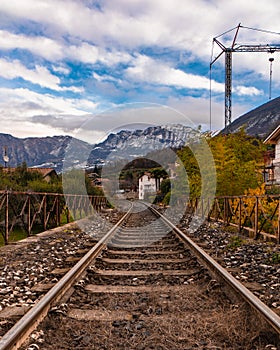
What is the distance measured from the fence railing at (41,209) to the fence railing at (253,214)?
4.84 m

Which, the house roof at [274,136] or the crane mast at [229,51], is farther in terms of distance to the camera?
the crane mast at [229,51]

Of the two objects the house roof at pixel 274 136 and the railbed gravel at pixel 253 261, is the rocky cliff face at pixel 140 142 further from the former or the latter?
the railbed gravel at pixel 253 261

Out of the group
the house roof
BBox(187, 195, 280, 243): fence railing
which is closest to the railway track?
BBox(187, 195, 280, 243): fence railing

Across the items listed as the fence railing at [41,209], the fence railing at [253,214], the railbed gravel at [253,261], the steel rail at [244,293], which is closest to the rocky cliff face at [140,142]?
the fence railing at [41,209]

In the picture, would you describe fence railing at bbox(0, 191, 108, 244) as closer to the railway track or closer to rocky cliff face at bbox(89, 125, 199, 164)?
rocky cliff face at bbox(89, 125, 199, 164)

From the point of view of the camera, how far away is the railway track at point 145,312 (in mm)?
2883

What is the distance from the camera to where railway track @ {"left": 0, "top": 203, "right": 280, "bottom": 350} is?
2.88 meters

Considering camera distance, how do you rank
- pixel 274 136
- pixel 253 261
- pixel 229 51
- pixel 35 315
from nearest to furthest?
1. pixel 35 315
2. pixel 253 261
3. pixel 274 136
4. pixel 229 51

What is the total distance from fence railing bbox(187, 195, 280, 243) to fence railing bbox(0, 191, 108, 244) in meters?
4.84

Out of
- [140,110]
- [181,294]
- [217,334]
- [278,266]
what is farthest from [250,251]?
[140,110]

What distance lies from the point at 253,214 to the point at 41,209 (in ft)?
18.5

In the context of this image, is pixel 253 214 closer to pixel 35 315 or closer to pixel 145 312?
pixel 145 312

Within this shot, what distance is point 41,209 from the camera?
431 inches

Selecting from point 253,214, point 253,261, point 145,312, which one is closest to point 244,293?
point 145,312
